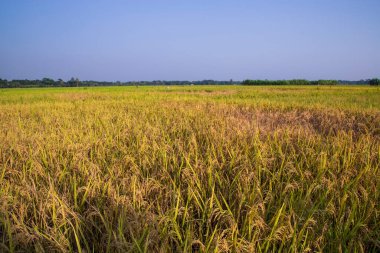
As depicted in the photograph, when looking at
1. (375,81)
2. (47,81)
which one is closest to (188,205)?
(375,81)

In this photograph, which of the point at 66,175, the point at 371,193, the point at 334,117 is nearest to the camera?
the point at 371,193

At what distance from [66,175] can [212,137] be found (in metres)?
2.09

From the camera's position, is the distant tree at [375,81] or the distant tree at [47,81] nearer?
the distant tree at [375,81]

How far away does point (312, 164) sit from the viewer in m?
2.89

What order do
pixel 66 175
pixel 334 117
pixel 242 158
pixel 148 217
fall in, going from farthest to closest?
pixel 334 117
pixel 242 158
pixel 66 175
pixel 148 217

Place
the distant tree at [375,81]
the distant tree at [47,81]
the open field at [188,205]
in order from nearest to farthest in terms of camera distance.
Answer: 1. the open field at [188,205]
2. the distant tree at [375,81]
3. the distant tree at [47,81]

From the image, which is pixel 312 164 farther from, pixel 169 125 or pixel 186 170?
pixel 169 125

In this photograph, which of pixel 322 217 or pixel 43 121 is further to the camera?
pixel 43 121

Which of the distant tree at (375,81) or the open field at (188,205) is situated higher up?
the distant tree at (375,81)

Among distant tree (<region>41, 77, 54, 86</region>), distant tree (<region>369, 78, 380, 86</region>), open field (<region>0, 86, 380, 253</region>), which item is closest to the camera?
open field (<region>0, 86, 380, 253</region>)

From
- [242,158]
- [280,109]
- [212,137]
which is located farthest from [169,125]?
[280,109]

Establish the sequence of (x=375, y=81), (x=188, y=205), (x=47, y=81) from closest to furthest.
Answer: (x=188, y=205)
(x=375, y=81)
(x=47, y=81)

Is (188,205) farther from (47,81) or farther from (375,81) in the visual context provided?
(47,81)

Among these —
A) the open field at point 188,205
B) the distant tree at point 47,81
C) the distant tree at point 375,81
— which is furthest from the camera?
the distant tree at point 47,81
